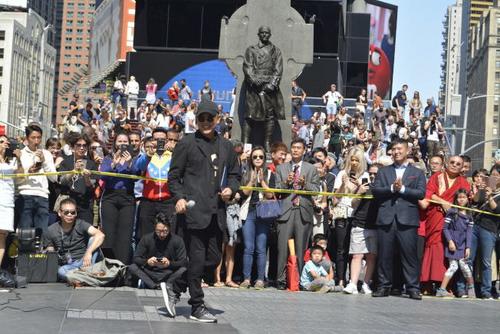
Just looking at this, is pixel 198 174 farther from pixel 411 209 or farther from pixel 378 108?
pixel 378 108

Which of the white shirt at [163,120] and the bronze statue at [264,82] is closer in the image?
the bronze statue at [264,82]

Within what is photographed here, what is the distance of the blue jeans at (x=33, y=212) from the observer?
13625 mm

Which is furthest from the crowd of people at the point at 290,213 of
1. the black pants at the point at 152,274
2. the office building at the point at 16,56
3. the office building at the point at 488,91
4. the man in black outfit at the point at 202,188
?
the office building at the point at 488,91

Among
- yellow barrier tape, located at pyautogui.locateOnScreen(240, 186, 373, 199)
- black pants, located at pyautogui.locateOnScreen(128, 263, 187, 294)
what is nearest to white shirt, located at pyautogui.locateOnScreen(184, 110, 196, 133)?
yellow barrier tape, located at pyautogui.locateOnScreen(240, 186, 373, 199)

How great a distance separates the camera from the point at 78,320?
971 cm

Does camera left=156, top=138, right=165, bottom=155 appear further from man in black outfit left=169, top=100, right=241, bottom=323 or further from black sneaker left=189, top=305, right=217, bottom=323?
black sneaker left=189, top=305, right=217, bottom=323

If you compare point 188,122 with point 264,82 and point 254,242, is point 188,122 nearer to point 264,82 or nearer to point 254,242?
point 264,82

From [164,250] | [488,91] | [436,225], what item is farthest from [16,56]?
[164,250]

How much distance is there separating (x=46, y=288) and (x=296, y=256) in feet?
12.0

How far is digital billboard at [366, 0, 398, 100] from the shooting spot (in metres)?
73.7

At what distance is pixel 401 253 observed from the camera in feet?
46.6

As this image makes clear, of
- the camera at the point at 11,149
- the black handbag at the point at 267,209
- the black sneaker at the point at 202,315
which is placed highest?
the camera at the point at 11,149

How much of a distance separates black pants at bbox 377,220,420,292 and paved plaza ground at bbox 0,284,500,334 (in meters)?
0.31

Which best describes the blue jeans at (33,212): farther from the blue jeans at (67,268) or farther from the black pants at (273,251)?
the black pants at (273,251)
